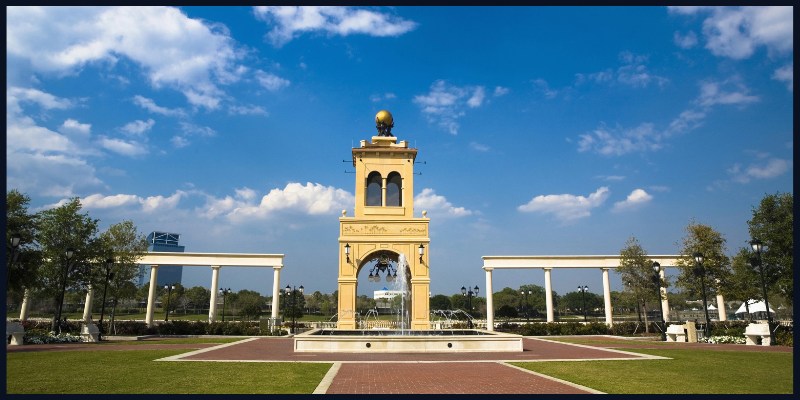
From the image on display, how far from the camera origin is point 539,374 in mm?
13078

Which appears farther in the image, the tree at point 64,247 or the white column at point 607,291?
the white column at point 607,291

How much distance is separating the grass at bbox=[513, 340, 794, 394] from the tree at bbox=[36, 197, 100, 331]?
3004 cm

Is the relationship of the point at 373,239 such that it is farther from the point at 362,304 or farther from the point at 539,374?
the point at 362,304

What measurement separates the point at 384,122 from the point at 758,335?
25.9m

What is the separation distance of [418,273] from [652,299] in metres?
20.2

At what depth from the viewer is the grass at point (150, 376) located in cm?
1040

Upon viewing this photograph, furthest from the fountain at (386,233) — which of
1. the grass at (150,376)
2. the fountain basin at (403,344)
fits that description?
the grass at (150,376)

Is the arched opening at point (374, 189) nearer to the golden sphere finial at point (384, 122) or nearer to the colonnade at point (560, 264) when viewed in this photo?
the golden sphere finial at point (384, 122)

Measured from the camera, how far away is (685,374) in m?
13.2

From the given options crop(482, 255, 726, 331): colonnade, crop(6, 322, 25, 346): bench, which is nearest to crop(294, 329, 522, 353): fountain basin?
crop(6, 322, 25, 346): bench

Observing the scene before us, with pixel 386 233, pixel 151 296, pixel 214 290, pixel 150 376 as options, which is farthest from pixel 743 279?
pixel 151 296

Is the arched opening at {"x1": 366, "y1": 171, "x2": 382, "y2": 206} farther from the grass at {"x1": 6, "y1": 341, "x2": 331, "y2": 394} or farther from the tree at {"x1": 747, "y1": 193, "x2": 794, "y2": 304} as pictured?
the tree at {"x1": 747, "y1": 193, "x2": 794, "y2": 304}

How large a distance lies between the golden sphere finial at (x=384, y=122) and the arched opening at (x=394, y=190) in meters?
3.62
